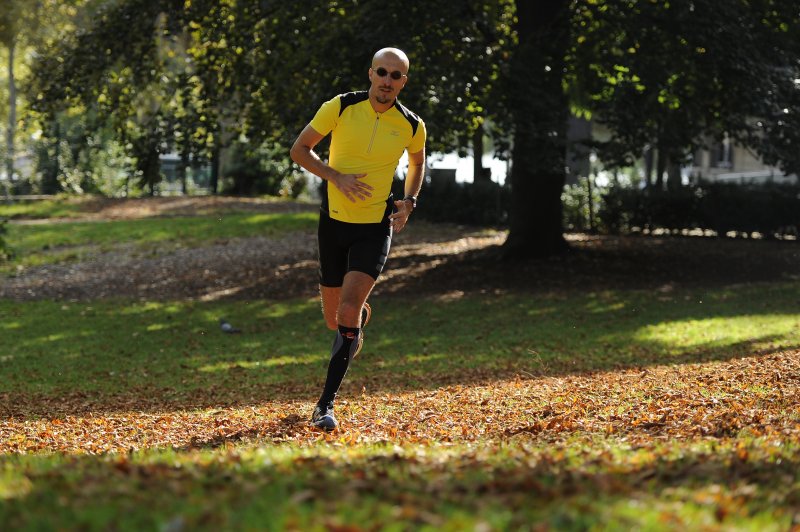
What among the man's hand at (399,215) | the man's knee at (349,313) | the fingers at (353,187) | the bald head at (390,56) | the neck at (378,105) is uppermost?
the bald head at (390,56)

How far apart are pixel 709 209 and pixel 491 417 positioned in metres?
20.7

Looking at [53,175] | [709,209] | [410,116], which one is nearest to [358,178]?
[410,116]

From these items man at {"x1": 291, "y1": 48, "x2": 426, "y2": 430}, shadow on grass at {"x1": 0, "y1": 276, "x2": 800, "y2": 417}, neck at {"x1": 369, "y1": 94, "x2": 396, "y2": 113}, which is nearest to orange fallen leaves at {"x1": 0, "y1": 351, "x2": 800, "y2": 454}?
man at {"x1": 291, "y1": 48, "x2": 426, "y2": 430}

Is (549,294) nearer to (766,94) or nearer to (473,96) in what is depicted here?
(473,96)

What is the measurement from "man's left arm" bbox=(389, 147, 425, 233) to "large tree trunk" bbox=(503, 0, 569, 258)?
896 cm

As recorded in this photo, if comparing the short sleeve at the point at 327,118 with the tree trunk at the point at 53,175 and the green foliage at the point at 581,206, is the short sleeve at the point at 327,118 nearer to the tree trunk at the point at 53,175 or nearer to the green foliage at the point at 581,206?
the green foliage at the point at 581,206

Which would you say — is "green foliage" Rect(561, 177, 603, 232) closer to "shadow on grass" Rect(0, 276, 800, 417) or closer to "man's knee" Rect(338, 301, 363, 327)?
"shadow on grass" Rect(0, 276, 800, 417)

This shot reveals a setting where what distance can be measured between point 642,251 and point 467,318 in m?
8.51

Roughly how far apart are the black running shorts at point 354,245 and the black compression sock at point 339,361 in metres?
0.41

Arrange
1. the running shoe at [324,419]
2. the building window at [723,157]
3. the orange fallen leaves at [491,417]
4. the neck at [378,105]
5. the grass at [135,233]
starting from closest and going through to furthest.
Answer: the orange fallen leaves at [491,417] < the neck at [378,105] < the running shoe at [324,419] < the grass at [135,233] < the building window at [723,157]

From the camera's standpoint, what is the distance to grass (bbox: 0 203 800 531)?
3617 millimetres

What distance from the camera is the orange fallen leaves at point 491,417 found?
665cm

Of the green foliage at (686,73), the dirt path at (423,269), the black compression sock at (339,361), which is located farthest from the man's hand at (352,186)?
the dirt path at (423,269)

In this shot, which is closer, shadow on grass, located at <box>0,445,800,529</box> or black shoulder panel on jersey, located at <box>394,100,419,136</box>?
shadow on grass, located at <box>0,445,800,529</box>
